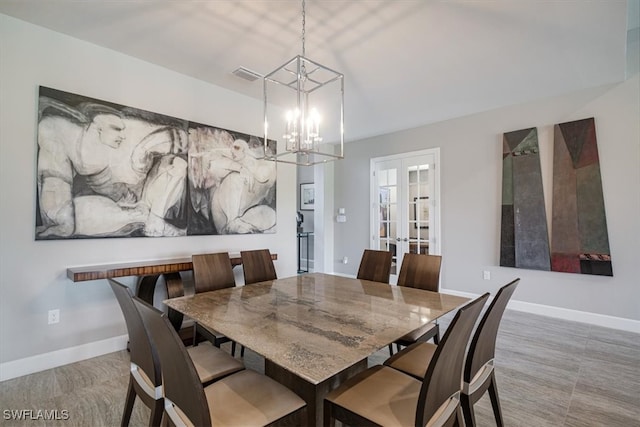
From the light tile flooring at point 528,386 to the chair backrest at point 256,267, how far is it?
688 mm

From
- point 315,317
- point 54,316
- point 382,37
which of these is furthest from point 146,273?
point 382,37

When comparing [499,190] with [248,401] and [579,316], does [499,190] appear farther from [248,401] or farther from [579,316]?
[248,401]

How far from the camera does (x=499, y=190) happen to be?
4.17 meters

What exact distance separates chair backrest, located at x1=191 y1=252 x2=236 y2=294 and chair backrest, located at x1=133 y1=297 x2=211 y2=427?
1.21m

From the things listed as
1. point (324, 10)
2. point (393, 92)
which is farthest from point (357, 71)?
point (324, 10)

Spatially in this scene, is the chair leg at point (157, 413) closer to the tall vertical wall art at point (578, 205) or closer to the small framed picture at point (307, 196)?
the tall vertical wall art at point (578, 205)

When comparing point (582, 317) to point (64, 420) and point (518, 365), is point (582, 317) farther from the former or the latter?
point (64, 420)

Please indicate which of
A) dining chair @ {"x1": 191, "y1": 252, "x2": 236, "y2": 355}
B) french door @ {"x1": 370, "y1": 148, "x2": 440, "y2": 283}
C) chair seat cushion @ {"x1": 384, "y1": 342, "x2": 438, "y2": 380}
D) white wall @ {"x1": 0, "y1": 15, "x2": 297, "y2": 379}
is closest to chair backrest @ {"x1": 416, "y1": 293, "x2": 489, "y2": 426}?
chair seat cushion @ {"x1": 384, "y1": 342, "x2": 438, "y2": 380}

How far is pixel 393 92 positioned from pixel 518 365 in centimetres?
305

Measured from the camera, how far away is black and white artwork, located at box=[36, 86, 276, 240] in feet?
8.21

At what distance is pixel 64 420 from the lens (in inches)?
72.1

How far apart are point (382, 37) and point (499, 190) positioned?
2760mm

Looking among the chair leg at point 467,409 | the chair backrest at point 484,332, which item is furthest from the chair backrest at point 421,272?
the chair leg at point 467,409

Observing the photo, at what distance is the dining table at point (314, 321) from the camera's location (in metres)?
1.18
